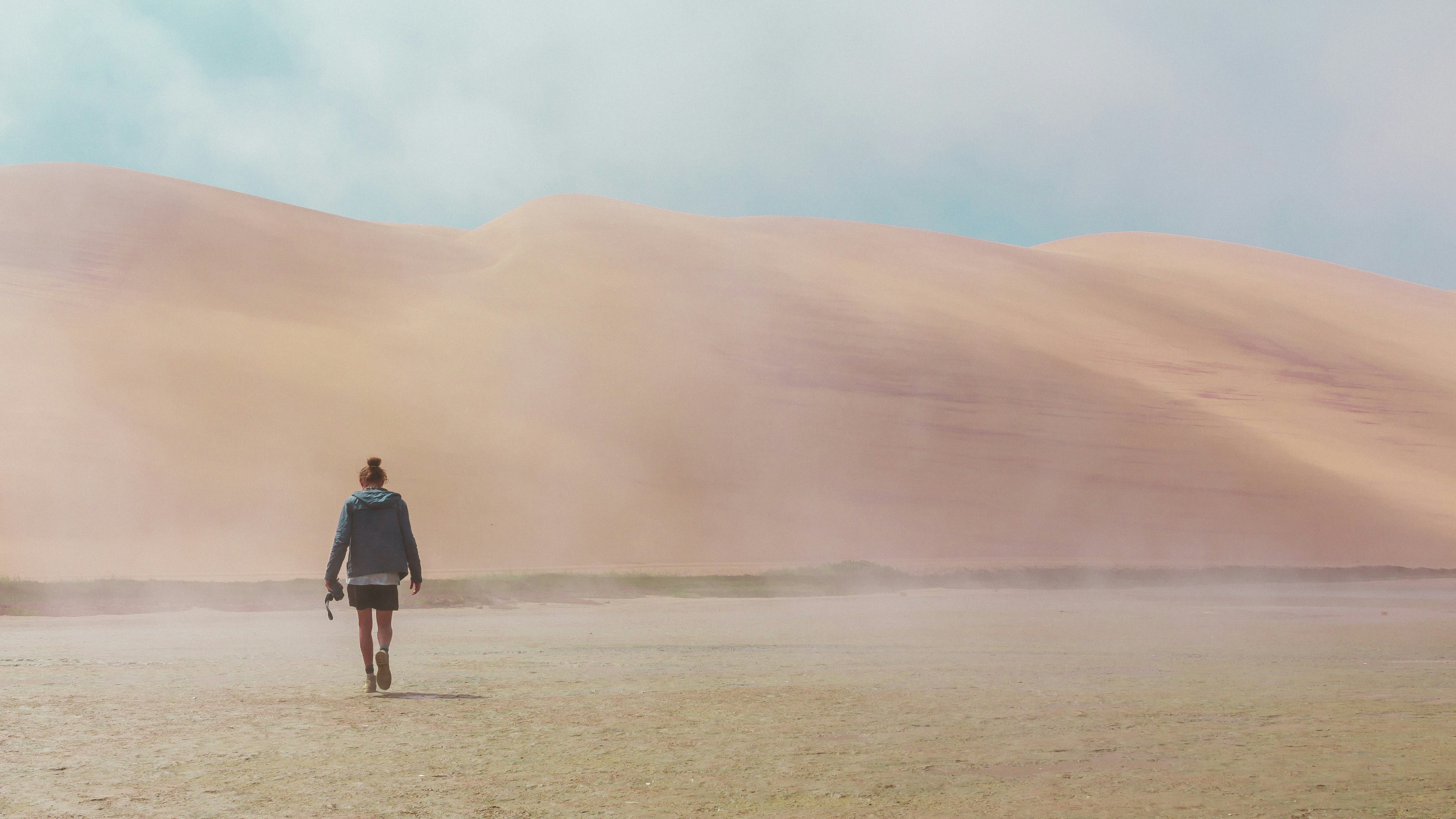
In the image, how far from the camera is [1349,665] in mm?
10688

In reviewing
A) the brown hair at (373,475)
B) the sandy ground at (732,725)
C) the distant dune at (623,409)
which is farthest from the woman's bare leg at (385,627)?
the distant dune at (623,409)

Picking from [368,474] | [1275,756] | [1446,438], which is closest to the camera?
[1275,756]

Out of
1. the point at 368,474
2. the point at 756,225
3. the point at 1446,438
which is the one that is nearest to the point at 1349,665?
the point at 368,474

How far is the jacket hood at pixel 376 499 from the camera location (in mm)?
8812

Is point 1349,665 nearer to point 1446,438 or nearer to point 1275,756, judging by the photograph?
point 1275,756

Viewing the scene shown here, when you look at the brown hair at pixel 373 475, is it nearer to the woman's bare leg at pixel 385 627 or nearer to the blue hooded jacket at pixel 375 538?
the blue hooded jacket at pixel 375 538

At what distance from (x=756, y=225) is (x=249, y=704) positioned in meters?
66.3

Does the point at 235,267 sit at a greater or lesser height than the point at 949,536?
greater

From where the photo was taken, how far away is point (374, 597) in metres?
8.73

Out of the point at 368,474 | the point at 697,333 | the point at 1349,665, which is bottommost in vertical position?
the point at 1349,665

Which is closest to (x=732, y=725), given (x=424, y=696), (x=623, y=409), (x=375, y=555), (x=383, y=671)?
(x=424, y=696)

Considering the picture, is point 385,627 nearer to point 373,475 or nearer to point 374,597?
point 374,597

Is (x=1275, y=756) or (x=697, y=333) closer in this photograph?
(x=1275, y=756)

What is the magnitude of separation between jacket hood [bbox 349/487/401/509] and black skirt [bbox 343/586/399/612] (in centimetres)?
55
